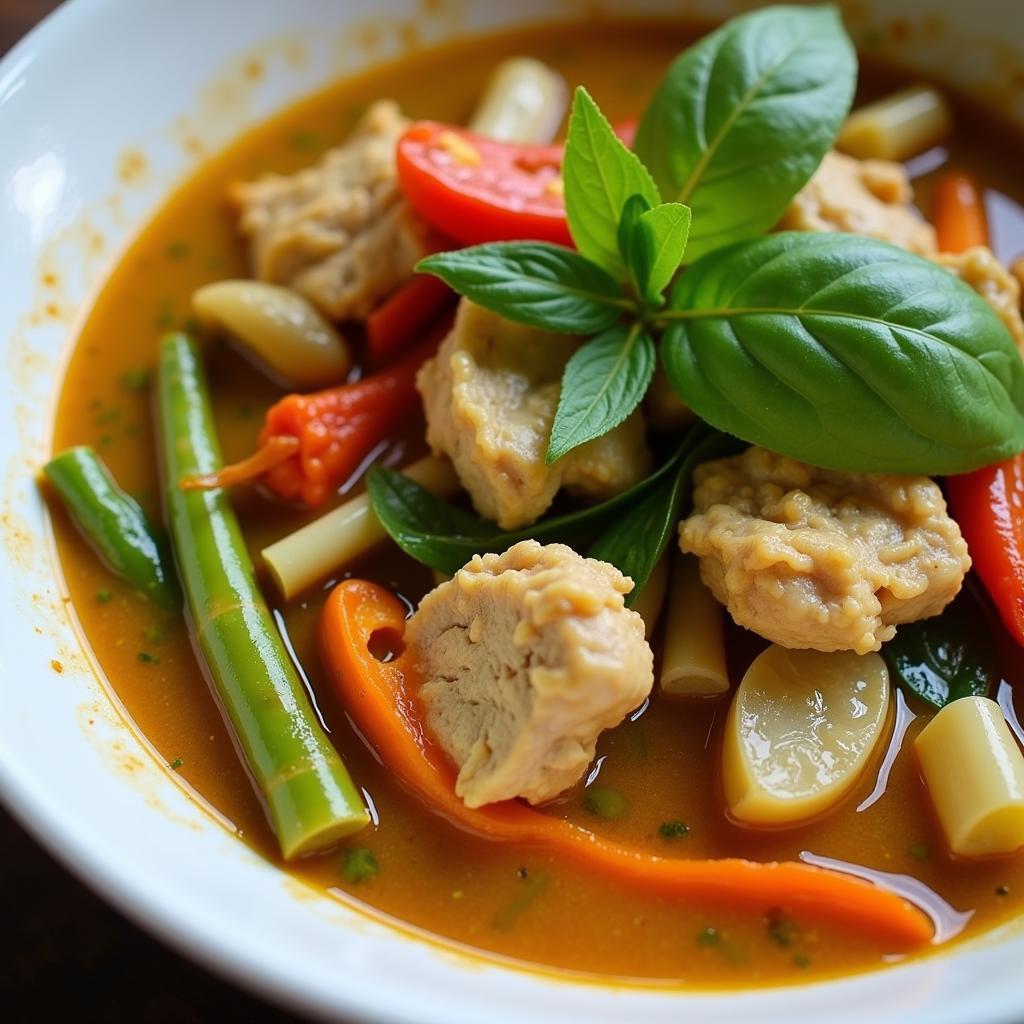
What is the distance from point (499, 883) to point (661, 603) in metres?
0.81

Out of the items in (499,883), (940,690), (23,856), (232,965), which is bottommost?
(940,690)

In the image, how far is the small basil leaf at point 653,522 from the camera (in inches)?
116

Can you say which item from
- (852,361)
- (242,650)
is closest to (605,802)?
(242,650)

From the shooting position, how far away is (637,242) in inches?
116

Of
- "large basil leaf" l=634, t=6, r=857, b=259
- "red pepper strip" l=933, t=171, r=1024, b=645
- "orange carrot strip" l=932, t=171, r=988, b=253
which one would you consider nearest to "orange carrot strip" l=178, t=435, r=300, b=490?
"large basil leaf" l=634, t=6, r=857, b=259

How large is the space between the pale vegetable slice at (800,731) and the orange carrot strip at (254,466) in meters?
1.32

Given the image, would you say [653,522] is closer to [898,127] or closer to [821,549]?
[821,549]

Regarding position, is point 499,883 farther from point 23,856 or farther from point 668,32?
point 668,32

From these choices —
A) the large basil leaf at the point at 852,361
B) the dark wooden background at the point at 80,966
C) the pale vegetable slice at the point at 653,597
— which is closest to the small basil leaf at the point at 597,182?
the large basil leaf at the point at 852,361

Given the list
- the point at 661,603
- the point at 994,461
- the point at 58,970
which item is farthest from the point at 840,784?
the point at 58,970

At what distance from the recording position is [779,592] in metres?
2.72

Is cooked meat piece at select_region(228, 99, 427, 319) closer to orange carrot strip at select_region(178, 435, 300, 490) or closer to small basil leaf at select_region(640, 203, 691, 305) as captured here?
orange carrot strip at select_region(178, 435, 300, 490)

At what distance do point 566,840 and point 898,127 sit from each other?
8.70 feet

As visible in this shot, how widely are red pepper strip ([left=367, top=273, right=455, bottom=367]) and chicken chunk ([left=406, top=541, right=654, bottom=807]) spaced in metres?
1.06
